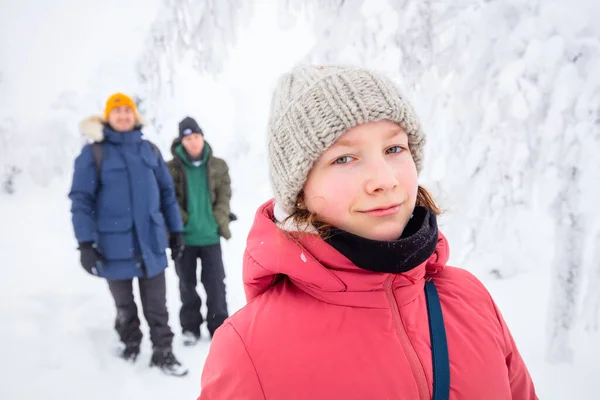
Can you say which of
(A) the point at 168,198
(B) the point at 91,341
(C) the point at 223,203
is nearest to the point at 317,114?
(A) the point at 168,198

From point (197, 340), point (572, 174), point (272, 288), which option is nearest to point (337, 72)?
point (272, 288)

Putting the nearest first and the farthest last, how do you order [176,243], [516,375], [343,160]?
1. [343,160]
2. [516,375]
3. [176,243]

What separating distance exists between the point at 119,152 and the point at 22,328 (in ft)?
6.70

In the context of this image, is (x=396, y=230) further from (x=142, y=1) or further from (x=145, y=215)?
(x=142, y=1)

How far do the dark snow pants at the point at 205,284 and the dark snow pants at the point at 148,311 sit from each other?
0.43 m

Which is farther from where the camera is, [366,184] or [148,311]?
[148,311]

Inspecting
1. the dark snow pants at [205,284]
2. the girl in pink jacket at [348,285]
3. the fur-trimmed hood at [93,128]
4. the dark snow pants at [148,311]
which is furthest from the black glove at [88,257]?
the girl in pink jacket at [348,285]

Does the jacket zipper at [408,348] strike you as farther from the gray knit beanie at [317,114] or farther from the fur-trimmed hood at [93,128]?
the fur-trimmed hood at [93,128]

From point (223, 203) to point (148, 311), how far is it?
1096 mm

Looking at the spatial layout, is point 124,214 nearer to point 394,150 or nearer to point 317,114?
point 317,114

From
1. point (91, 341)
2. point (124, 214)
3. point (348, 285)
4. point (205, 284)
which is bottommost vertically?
point (91, 341)

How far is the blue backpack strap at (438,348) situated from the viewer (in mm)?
892

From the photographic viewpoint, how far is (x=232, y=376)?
868 millimetres

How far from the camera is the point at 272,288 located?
1044 millimetres
